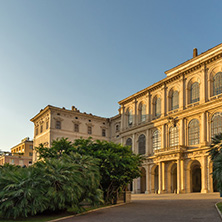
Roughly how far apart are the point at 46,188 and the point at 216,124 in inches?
1196

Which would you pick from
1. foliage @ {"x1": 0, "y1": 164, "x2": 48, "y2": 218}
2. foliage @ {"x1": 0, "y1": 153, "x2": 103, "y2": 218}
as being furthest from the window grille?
foliage @ {"x1": 0, "y1": 164, "x2": 48, "y2": 218}

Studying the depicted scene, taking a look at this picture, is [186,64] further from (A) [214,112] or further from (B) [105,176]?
(B) [105,176]

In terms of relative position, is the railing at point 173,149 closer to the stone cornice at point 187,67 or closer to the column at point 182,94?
the column at point 182,94

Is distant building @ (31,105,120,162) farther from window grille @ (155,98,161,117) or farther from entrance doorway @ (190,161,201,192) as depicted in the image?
entrance doorway @ (190,161,201,192)

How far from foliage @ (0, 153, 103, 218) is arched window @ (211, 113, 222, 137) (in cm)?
2587

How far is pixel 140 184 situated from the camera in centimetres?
5588

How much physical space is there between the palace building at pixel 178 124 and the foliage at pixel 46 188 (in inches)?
1022

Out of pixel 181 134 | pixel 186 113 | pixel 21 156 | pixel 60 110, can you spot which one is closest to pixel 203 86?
pixel 186 113

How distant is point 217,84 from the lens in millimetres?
43625

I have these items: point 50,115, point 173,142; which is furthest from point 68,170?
point 50,115

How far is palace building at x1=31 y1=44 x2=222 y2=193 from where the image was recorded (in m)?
43.2

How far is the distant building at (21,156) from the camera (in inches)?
3430

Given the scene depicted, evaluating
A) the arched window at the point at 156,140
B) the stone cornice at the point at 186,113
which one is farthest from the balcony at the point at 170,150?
the stone cornice at the point at 186,113

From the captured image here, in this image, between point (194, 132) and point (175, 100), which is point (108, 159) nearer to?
point (194, 132)
